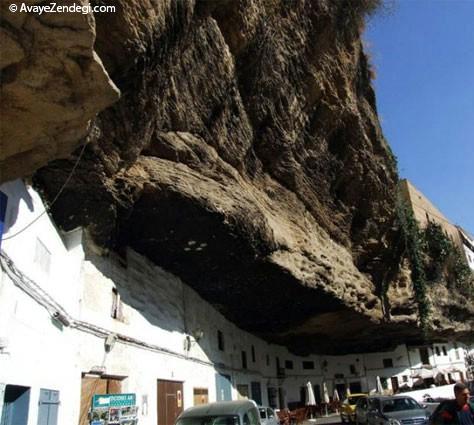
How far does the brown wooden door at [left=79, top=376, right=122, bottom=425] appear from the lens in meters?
9.79

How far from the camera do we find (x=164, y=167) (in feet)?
40.6

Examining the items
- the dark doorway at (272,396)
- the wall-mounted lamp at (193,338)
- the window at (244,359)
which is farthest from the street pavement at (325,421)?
the wall-mounted lamp at (193,338)

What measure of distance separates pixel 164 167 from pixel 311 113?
955cm

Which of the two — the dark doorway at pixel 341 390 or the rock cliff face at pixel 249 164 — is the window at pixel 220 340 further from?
the dark doorway at pixel 341 390

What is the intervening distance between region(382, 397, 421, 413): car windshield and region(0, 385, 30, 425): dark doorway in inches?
474

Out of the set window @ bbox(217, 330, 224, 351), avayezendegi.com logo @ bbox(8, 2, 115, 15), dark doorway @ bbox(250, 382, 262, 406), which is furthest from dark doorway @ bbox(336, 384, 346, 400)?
avayezendegi.com logo @ bbox(8, 2, 115, 15)

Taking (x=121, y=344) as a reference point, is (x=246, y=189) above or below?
above

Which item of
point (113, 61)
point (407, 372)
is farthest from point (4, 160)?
point (407, 372)

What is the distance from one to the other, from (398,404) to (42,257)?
12714 millimetres

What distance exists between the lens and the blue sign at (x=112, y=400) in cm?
944

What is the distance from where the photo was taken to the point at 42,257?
28.8 ft

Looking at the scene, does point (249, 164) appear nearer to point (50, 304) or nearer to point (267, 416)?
point (267, 416)

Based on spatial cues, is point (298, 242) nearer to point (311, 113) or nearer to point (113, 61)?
point (311, 113)

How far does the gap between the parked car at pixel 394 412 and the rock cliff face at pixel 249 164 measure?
4894mm
